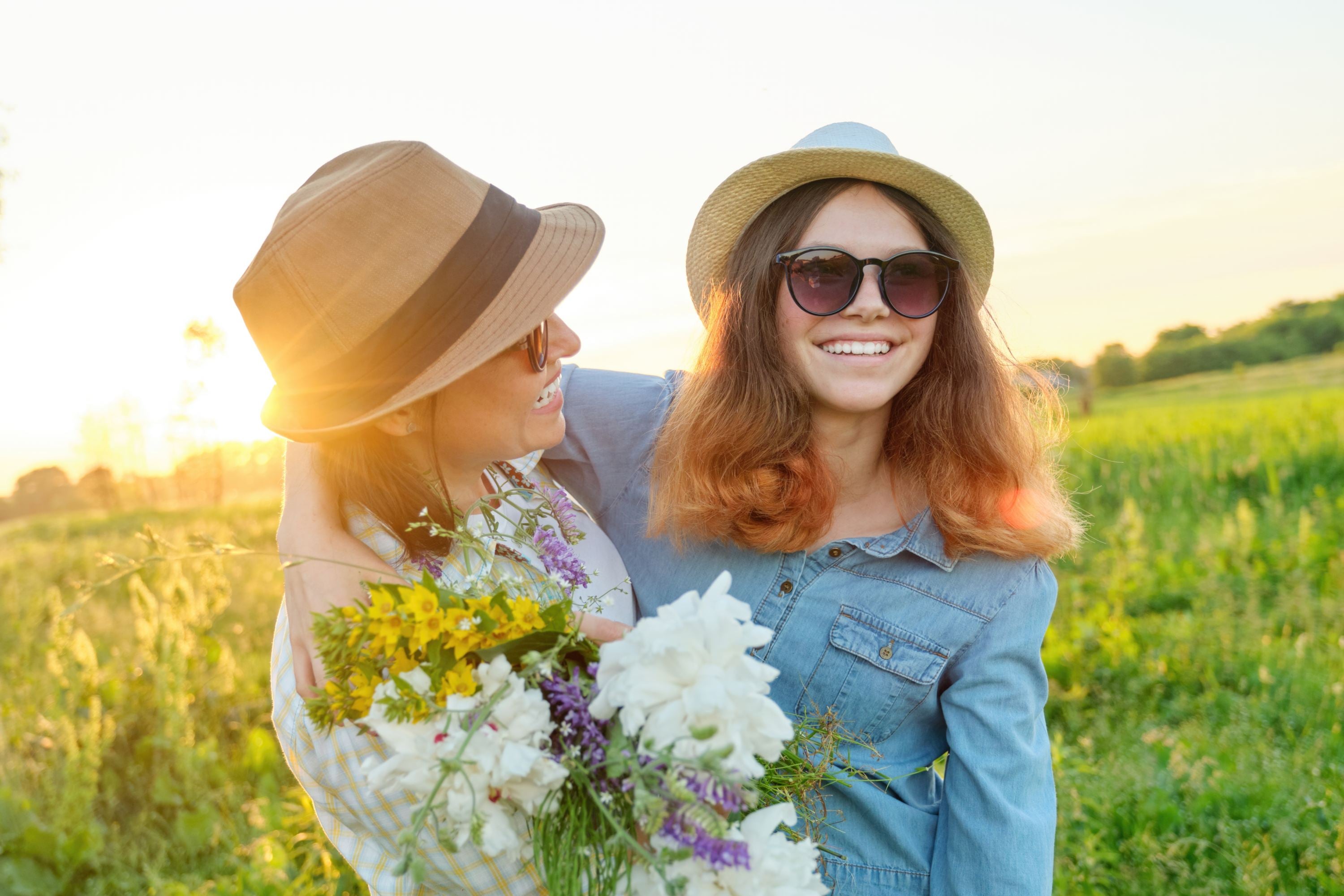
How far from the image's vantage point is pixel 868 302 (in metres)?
2.15

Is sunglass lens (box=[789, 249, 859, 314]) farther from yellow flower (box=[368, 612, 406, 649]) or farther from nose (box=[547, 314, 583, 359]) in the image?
Result: yellow flower (box=[368, 612, 406, 649])

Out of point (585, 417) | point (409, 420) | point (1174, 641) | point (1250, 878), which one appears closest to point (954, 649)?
point (585, 417)

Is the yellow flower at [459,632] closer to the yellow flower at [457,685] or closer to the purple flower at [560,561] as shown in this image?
the yellow flower at [457,685]

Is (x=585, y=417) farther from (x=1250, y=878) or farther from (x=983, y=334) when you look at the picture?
(x=1250, y=878)

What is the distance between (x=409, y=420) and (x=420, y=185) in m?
0.47

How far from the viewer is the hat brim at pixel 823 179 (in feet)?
7.14

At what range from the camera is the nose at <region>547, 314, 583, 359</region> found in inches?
79.6

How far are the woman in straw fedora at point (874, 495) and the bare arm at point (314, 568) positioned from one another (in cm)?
3

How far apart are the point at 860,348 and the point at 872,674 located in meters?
0.79

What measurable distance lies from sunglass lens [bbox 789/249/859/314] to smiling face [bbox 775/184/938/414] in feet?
0.11

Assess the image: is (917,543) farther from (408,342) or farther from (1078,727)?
(1078,727)

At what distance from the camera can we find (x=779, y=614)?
7.25ft

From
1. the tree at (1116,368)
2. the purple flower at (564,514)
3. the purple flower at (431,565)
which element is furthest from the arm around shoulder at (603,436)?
the tree at (1116,368)

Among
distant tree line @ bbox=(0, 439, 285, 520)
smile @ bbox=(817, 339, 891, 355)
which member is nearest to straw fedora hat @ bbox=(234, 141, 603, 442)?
smile @ bbox=(817, 339, 891, 355)
